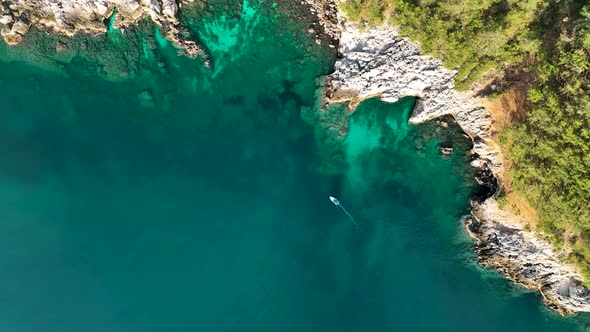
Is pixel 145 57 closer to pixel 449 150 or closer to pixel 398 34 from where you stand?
pixel 398 34

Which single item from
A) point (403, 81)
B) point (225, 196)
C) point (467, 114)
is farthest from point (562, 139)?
point (225, 196)

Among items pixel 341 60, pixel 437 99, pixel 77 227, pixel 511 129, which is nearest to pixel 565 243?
pixel 511 129

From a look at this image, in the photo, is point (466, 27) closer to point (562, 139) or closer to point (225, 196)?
point (562, 139)

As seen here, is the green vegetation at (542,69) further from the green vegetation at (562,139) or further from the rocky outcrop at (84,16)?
the rocky outcrop at (84,16)

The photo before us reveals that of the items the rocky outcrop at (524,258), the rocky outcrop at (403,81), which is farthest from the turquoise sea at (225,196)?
the rocky outcrop at (403,81)

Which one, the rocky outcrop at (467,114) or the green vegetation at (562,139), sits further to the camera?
the rocky outcrop at (467,114)

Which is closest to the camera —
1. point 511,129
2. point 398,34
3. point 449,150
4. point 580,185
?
point 580,185
